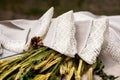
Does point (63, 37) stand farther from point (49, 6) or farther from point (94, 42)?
point (49, 6)

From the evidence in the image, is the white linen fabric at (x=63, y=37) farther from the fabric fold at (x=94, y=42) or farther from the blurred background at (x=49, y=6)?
the blurred background at (x=49, y=6)

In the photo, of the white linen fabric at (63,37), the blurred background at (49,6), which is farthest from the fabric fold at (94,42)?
the blurred background at (49,6)

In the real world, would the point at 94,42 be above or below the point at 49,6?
below

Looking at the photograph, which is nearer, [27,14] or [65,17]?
[65,17]

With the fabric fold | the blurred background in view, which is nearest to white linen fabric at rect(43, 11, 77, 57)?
the fabric fold

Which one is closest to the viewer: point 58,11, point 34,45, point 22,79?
point 22,79

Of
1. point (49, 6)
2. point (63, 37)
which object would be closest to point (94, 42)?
point (63, 37)

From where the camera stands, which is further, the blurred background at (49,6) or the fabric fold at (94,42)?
the blurred background at (49,6)

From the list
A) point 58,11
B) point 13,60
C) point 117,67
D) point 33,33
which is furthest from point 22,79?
point 58,11

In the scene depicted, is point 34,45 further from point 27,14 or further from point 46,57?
point 27,14
